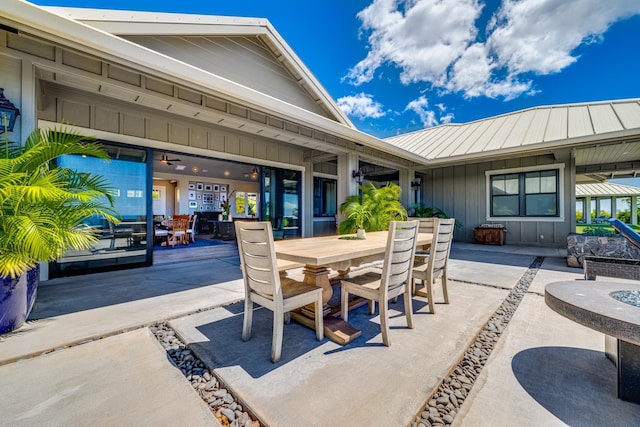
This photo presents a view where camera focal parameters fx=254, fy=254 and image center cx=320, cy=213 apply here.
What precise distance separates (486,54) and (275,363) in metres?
12.5

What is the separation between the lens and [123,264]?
4.68m

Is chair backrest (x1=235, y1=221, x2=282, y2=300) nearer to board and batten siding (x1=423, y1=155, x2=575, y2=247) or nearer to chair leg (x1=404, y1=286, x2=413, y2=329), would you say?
chair leg (x1=404, y1=286, x2=413, y2=329)

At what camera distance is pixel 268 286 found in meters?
1.94

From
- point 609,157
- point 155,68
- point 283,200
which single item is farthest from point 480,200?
point 155,68

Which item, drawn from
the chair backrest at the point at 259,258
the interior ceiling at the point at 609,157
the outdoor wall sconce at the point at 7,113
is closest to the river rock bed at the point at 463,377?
the chair backrest at the point at 259,258

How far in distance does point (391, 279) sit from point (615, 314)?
127cm

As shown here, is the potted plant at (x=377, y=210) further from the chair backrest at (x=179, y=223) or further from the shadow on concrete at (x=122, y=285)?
the chair backrest at (x=179, y=223)

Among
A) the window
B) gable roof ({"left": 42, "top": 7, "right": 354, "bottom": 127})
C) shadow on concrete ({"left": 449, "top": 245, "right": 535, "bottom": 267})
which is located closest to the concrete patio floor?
shadow on concrete ({"left": 449, "top": 245, "right": 535, "bottom": 267})

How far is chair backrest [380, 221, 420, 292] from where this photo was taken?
209cm

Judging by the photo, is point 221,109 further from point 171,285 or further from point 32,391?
point 32,391

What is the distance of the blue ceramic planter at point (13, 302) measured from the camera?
7.10 feet

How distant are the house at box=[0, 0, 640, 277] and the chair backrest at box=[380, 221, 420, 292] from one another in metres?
2.85

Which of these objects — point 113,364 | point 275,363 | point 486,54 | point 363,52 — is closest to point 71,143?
point 113,364

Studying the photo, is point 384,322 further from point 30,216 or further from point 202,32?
point 202,32
